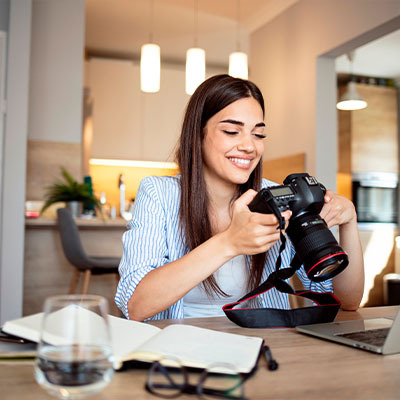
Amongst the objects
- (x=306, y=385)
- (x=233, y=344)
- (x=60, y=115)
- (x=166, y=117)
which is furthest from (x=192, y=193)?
(x=166, y=117)

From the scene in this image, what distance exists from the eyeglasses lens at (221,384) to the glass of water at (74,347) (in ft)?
0.37

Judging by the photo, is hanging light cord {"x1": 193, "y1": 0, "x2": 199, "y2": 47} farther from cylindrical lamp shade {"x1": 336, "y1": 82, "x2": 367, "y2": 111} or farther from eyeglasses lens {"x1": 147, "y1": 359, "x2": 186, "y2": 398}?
eyeglasses lens {"x1": 147, "y1": 359, "x2": 186, "y2": 398}

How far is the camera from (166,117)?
529cm

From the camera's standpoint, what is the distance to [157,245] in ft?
3.77

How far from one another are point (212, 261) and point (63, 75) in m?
2.96

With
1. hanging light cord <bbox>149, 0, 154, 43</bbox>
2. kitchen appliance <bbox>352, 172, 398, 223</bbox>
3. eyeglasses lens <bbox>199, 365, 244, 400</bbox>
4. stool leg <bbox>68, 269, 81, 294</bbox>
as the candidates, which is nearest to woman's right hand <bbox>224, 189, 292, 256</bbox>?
eyeglasses lens <bbox>199, 365, 244, 400</bbox>

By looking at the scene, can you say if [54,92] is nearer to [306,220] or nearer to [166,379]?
[306,220]

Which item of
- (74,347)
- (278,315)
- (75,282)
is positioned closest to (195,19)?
(75,282)

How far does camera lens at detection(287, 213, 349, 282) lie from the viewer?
894mm

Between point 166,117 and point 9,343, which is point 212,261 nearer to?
point 9,343

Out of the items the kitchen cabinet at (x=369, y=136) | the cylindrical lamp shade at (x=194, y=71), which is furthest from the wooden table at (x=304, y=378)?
the kitchen cabinet at (x=369, y=136)

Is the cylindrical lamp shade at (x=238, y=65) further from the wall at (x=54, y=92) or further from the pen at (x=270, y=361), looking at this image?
the pen at (x=270, y=361)

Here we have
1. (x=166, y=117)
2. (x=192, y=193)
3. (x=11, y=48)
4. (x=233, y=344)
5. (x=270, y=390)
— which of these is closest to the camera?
(x=270, y=390)

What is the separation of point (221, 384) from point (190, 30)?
4506 mm
